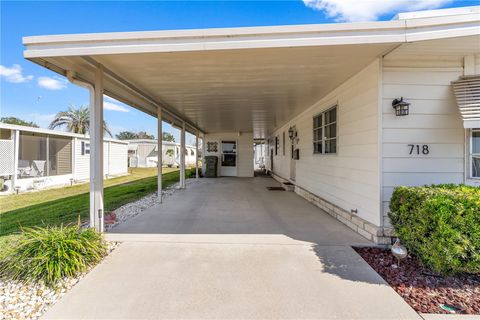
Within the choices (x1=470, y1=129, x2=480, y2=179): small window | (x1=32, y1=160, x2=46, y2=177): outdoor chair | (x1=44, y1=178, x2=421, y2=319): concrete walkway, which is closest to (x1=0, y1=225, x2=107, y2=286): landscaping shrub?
(x1=44, y1=178, x2=421, y2=319): concrete walkway

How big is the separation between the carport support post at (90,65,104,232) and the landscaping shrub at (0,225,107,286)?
82 centimetres

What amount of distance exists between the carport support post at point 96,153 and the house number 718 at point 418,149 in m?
4.60

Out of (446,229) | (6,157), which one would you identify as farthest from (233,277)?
(6,157)

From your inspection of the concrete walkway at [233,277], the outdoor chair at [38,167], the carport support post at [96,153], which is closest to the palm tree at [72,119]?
the outdoor chair at [38,167]

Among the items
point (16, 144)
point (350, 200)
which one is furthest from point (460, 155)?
point (16, 144)

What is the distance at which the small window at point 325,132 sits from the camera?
5.25 metres

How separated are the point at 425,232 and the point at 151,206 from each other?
5322 millimetres

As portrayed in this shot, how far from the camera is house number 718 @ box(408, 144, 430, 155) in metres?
3.56

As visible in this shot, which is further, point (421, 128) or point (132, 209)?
point (132, 209)

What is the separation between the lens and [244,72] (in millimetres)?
3930

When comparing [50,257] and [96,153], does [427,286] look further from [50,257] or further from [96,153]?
[96,153]

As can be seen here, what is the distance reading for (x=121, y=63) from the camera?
353 centimetres

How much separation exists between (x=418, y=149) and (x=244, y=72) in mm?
2799

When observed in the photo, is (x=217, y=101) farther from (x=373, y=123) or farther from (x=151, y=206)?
(x=373, y=123)
